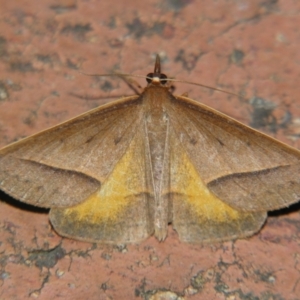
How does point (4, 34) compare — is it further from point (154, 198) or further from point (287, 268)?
point (287, 268)

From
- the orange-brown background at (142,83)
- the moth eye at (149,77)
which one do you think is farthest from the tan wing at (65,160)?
the moth eye at (149,77)

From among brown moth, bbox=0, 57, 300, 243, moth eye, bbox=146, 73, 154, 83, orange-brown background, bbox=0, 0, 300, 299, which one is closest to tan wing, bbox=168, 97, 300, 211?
brown moth, bbox=0, 57, 300, 243

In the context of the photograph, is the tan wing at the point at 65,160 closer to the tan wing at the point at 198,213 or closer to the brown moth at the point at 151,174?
the brown moth at the point at 151,174

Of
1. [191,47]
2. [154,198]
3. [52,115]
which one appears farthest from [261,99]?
[52,115]

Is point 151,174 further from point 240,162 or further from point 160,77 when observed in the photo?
point 160,77

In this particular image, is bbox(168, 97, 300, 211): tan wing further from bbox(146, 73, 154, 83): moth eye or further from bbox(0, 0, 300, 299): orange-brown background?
bbox(146, 73, 154, 83): moth eye

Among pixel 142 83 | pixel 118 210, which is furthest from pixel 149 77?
pixel 118 210
